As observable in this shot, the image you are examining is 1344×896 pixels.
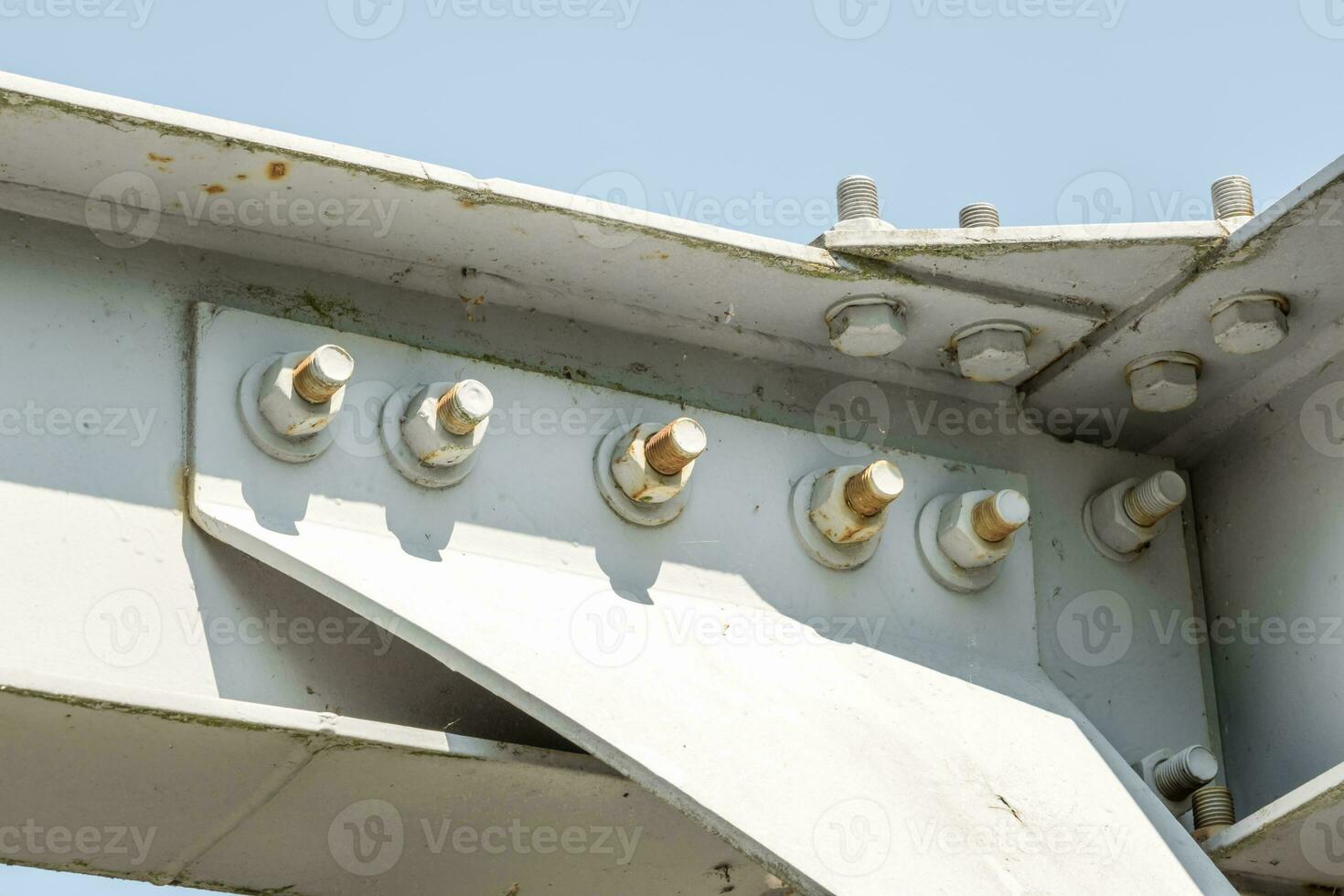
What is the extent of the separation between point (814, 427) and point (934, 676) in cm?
59

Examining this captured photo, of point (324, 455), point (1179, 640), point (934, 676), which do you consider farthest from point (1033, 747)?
point (324, 455)

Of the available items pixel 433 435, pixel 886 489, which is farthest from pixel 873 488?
pixel 433 435

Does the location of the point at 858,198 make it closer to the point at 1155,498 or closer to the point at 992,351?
the point at 992,351

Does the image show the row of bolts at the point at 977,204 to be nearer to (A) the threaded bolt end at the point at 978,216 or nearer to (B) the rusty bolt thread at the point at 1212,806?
(A) the threaded bolt end at the point at 978,216

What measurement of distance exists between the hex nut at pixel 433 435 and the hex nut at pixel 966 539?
1020 millimetres

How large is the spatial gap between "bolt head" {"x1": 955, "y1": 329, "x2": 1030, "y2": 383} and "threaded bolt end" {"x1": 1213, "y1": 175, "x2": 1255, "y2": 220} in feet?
1.52

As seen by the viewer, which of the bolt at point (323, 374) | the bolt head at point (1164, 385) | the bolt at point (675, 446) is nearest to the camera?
the bolt at point (323, 374)

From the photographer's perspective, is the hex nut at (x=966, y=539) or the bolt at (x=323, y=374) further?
the hex nut at (x=966, y=539)

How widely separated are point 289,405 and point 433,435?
0.26 metres

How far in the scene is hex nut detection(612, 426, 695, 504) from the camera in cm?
339

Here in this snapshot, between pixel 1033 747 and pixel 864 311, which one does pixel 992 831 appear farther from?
pixel 864 311

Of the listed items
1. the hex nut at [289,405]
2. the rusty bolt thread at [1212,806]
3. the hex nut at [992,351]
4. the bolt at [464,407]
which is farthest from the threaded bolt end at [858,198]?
the rusty bolt thread at [1212,806]

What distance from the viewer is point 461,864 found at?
3.43 m

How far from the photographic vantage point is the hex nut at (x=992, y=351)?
12.1ft
